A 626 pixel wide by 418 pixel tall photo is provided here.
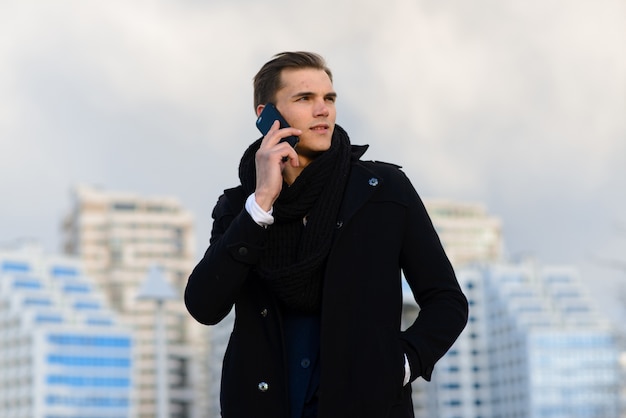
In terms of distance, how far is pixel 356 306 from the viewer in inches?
128

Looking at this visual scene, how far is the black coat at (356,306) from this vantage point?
3197 millimetres

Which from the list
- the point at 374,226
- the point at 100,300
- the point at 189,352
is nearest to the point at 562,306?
the point at 189,352

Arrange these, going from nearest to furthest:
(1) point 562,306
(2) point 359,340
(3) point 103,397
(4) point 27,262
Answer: (2) point 359,340 < (3) point 103,397 < (4) point 27,262 < (1) point 562,306

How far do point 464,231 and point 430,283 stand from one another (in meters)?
193

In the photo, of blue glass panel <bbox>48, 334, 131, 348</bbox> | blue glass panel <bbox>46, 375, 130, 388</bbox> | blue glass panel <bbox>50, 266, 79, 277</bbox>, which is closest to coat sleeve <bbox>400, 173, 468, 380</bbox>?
blue glass panel <bbox>48, 334, 131, 348</bbox>

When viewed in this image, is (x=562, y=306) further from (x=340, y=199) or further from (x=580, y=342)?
(x=340, y=199)

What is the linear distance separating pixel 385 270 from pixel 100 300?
15052 centimetres

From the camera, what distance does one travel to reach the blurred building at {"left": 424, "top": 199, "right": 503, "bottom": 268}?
19325 cm

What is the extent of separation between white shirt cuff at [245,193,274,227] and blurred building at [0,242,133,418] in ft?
434

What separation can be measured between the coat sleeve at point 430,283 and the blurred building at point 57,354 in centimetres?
13220

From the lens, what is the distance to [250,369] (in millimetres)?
3324

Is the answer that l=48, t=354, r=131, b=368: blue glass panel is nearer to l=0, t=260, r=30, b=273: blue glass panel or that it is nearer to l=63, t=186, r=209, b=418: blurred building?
l=0, t=260, r=30, b=273: blue glass panel

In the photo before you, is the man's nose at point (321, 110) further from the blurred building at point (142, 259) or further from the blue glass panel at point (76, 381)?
the blurred building at point (142, 259)

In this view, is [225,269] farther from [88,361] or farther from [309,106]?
[88,361]
